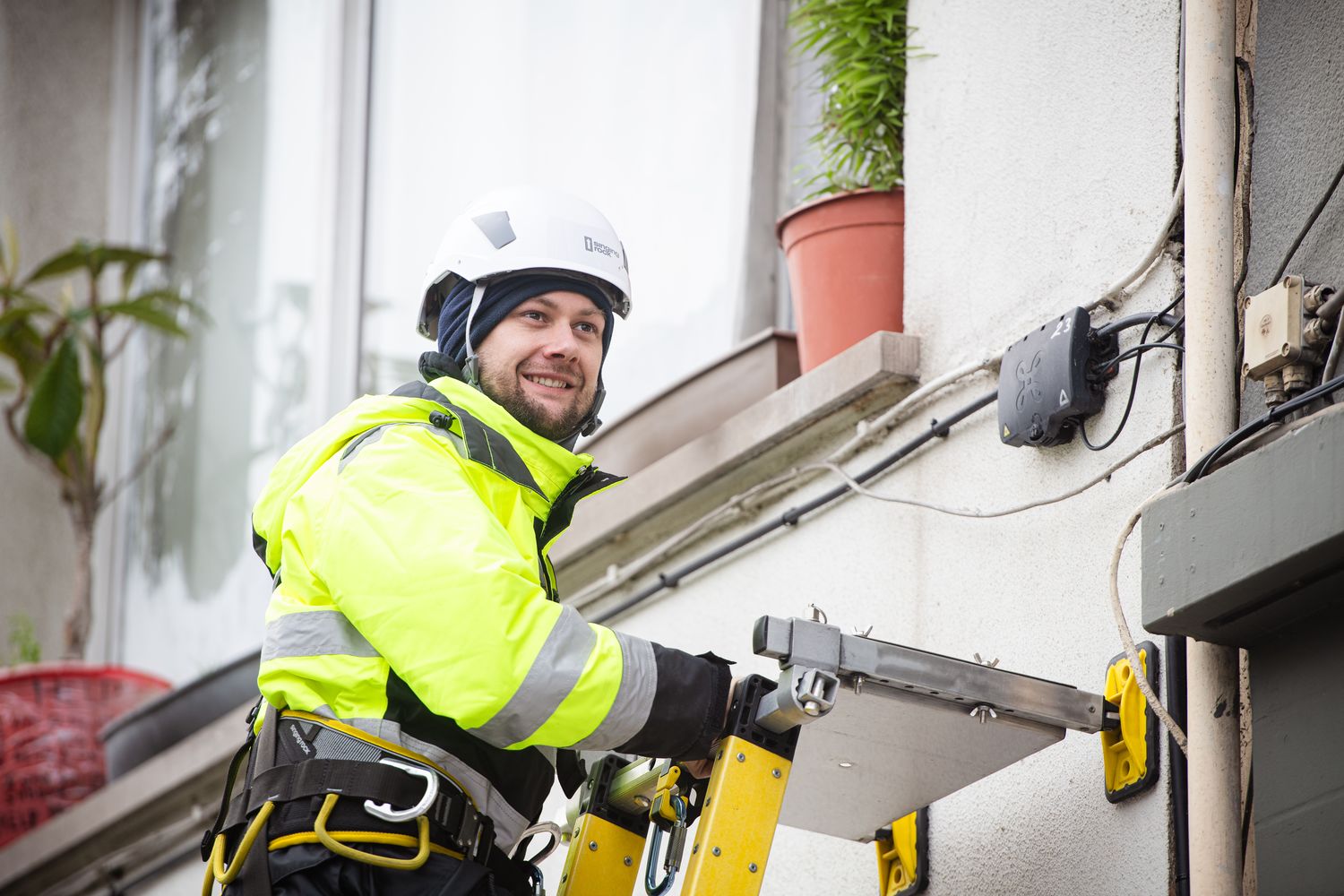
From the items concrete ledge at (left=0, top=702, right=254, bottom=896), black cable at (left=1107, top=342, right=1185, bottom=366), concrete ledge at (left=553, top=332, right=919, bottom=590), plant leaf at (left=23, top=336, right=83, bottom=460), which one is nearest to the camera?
black cable at (left=1107, top=342, right=1185, bottom=366)

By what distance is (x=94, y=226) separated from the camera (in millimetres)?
9719

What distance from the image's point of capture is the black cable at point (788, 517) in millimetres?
3930

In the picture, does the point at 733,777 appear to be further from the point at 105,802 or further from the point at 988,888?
the point at 105,802

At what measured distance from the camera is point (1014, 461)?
372 cm

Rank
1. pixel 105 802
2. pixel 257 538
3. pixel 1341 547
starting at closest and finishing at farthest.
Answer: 1. pixel 1341 547
2. pixel 257 538
3. pixel 105 802

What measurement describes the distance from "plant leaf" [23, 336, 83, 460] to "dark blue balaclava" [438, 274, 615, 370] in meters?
5.11

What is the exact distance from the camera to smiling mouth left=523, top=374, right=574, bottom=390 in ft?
11.9

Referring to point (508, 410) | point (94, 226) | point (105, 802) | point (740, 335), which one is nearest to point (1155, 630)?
point (508, 410)

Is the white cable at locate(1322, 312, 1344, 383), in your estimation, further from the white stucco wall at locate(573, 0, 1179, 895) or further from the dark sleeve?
the dark sleeve

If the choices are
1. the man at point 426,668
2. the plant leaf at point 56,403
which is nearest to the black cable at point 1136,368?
the man at point 426,668

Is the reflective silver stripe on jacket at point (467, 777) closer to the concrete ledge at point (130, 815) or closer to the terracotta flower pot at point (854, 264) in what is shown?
the terracotta flower pot at point (854, 264)

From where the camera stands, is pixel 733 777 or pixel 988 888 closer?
pixel 733 777

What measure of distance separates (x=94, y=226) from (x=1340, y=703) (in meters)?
8.22

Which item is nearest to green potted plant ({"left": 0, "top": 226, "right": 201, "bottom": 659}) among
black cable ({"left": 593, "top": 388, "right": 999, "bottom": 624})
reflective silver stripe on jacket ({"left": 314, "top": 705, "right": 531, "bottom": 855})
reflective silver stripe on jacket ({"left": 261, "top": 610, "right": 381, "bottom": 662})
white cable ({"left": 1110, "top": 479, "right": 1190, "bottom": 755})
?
black cable ({"left": 593, "top": 388, "right": 999, "bottom": 624})
